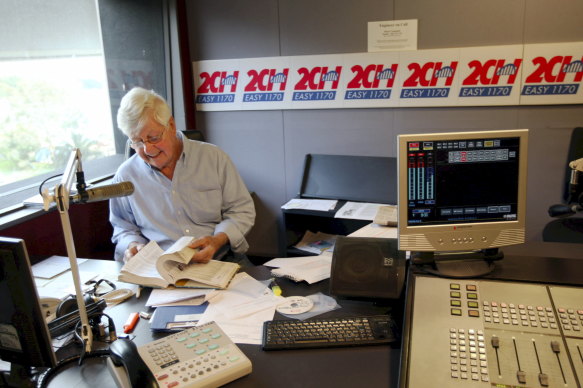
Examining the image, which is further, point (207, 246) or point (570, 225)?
point (570, 225)

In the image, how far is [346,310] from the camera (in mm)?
1549

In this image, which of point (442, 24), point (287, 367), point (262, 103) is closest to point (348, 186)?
point (262, 103)

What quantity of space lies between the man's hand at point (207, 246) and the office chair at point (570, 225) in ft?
Result: 6.34

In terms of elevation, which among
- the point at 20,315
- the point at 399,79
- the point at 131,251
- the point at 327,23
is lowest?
the point at 131,251

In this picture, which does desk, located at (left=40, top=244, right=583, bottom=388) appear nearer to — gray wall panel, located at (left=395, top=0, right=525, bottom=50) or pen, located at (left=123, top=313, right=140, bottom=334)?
pen, located at (left=123, top=313, right=140, bottom=334)

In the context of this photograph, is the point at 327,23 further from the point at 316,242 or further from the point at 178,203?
the point at 178,203

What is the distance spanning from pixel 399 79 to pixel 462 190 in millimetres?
2012

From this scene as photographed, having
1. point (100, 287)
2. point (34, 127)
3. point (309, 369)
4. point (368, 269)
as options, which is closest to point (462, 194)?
point (368, 269)

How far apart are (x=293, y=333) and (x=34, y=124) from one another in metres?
2.00

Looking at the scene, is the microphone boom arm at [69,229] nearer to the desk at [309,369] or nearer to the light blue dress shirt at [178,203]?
the desk at [309,369]

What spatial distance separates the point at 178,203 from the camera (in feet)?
7.61

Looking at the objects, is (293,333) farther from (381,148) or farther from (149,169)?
(381,148)

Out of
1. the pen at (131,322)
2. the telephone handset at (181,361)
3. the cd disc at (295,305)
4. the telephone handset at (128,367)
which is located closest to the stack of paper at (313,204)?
the cd disc at (295,305)

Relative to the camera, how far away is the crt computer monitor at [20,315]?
1.11 metres
